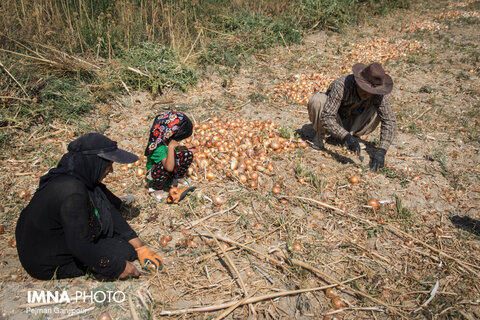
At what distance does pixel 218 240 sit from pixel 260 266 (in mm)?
456

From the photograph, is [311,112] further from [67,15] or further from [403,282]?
[67,15]

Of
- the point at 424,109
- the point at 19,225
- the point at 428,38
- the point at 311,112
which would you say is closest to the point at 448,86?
the point at 424,109

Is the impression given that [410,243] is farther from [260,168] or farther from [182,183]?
[182,183]

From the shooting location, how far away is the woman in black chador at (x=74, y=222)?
1882mm

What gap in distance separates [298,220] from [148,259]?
4.65ft

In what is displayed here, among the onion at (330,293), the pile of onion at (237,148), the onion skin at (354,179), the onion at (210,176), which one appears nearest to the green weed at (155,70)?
the pile of onion at (237,148)

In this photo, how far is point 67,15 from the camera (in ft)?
16.9

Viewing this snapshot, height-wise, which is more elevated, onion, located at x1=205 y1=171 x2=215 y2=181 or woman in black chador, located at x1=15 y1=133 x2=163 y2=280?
woman in black chador, located at x1=15 y1=133 x2=163 y2=280

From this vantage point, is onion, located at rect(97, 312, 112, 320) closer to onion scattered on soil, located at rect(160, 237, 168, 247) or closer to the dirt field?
the dirt field

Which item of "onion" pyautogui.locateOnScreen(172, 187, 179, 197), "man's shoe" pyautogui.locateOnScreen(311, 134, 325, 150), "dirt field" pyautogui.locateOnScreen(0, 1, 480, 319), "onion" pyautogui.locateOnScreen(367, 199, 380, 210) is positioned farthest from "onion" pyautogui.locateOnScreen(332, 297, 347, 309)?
"man's shoe" pyautogui.locateOnScreen(311, 134, 325, 150)

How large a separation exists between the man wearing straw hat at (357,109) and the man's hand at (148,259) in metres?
2.40

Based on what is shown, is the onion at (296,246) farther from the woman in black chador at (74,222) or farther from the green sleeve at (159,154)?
the green sleeve at (159,154)

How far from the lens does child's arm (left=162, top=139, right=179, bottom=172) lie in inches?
109

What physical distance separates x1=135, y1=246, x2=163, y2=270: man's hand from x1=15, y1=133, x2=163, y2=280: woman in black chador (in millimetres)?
129
